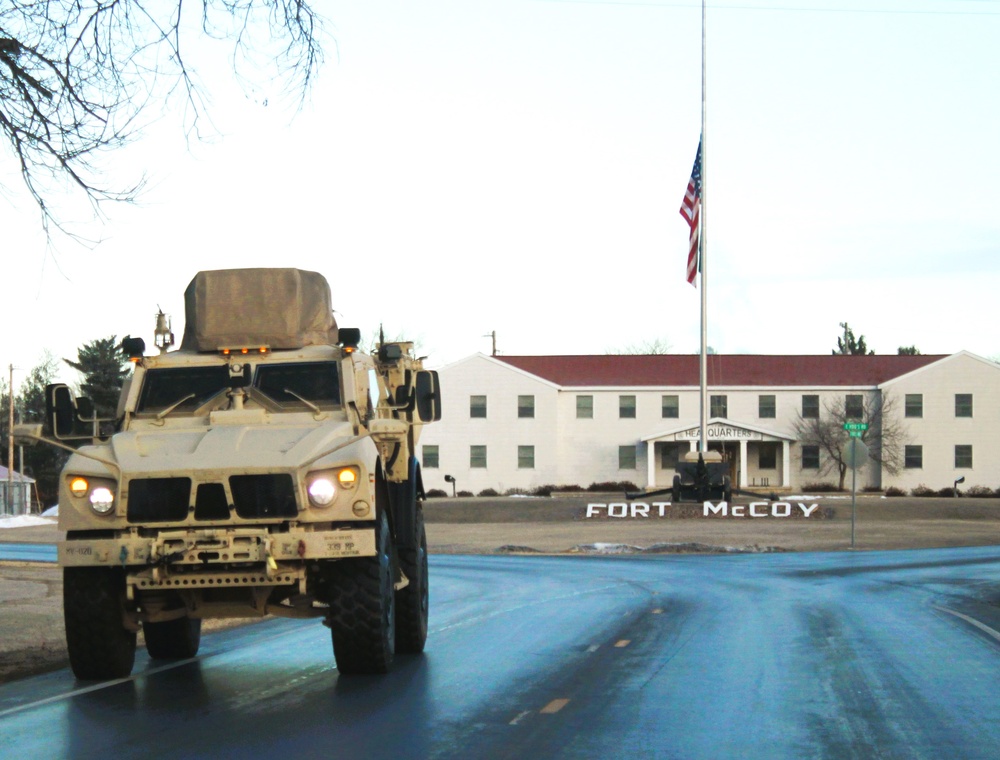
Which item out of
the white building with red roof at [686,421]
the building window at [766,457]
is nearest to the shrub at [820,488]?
the white building with red roof at [686,421]

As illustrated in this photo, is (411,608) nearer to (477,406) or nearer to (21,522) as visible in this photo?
(21,522)

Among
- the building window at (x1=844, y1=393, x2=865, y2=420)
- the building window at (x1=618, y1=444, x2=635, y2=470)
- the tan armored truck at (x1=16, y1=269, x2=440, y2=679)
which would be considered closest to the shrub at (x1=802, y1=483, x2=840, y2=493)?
the building window at (x1=844, y1=393, x2=865, y2=420)

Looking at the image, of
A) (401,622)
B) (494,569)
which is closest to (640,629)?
(401,622)

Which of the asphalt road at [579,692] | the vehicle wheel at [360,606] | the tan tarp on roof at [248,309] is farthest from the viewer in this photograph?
the tan tarp on roof at [248,309]

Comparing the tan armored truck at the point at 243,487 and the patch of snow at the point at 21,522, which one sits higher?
the tan armored truck at the point at 243,487

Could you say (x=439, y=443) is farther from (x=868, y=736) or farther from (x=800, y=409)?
(x=868, y=736)

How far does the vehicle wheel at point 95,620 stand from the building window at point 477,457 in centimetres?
6433

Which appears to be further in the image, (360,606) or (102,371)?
(102,371)

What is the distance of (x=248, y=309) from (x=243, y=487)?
2.63 metres

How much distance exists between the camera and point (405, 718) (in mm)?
8930

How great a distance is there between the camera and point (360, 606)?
10.5 m

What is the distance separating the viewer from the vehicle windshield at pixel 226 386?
11.7 meters

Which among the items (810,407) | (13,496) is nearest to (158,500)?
(13,496)

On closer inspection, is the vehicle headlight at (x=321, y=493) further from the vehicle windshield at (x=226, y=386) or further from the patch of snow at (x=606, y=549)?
the patch of snow at (x=606, y=549)
